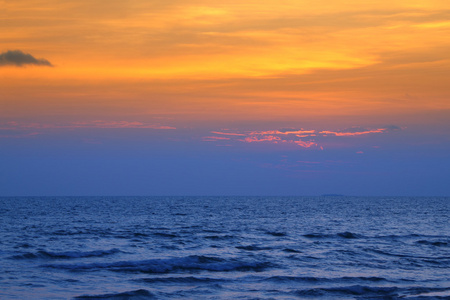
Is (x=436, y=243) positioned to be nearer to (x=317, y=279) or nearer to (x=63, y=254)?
(x=317, y=279)

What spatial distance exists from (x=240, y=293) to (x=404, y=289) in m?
7.63

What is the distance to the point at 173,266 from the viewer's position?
2933 centimetres

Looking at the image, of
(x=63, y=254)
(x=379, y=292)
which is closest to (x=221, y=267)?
(x=379, y=292)

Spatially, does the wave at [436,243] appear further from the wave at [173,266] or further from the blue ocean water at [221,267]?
the wave at [173,266]

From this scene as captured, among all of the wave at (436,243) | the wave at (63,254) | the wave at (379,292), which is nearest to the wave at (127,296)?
the wave at (379,292)

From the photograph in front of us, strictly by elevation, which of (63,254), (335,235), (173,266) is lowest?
(63,254)

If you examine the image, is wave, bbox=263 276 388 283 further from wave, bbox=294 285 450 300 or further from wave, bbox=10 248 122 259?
wave, bbox=10 248 122 259

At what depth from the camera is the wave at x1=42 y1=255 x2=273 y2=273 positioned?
2825cm

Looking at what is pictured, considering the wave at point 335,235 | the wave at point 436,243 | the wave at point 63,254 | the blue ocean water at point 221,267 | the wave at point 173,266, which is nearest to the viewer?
the blue ocean water at point 221,267

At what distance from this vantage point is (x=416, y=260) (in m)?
31.9

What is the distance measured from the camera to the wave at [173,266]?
2825 cm

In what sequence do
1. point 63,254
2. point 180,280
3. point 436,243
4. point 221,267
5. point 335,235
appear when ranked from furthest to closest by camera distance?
point 335,235 → point 436,243 → point 63,254 → point 221,267 → point 180,280

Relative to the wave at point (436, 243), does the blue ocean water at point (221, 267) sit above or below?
below

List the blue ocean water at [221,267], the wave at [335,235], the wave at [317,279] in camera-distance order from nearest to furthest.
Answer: the blue ocean water at [221,267], the wave at [317,279], the wave at [335,235]
